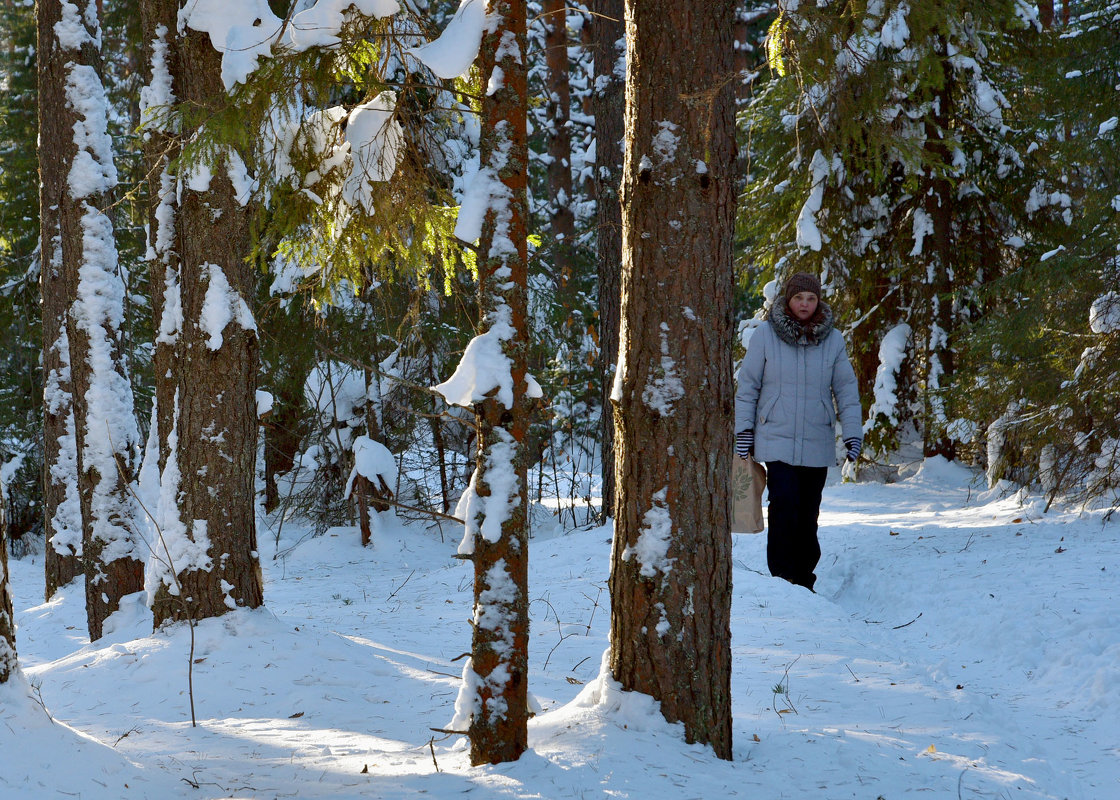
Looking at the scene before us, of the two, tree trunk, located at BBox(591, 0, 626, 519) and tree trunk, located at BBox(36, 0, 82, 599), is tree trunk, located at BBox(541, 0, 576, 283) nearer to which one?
tree trunk, located at BBox(591, 0, 626, 519)

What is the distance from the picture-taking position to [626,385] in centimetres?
354

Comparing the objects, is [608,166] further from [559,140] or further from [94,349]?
[559,140]

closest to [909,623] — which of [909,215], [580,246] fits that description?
[909,215]

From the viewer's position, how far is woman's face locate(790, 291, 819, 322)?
19.9 ft

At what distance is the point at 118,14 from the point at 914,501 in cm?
1068

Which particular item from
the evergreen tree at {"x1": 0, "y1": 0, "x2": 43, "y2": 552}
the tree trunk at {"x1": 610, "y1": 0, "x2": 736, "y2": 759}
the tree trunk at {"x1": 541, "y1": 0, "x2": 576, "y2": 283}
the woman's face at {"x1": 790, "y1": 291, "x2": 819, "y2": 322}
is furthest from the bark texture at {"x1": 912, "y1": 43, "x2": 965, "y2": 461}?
the evergreen tree at {"x1": 0, "y1": 0, "x2": 43, "y2": 552}

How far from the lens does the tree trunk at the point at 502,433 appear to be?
11.0ft

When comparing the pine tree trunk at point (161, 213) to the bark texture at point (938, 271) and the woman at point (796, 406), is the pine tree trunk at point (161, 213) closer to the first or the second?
the woman at point (796, 406)

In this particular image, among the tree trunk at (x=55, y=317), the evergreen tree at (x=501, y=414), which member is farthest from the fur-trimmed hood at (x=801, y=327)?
the tree trunk at (x=55, y=317)

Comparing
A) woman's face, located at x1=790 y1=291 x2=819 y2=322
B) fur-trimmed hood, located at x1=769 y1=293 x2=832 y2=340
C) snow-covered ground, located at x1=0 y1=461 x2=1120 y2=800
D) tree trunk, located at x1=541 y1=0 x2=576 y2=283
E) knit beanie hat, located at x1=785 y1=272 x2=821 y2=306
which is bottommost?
snow-covered ground, located at x1=0 y1=461 x2=1120 y2=800

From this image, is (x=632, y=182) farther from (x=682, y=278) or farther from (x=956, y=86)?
(x=956, y=86)

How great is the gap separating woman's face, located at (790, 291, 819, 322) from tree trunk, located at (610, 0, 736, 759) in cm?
274

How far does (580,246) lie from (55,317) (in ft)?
30.1

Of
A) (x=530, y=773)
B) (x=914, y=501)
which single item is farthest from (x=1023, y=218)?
(x=530, y=773)
